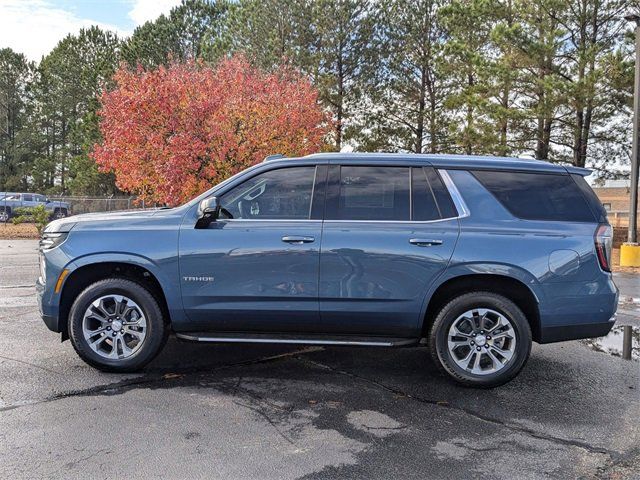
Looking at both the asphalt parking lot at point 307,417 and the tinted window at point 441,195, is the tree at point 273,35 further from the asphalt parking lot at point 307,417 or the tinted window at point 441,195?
the asphalt parking lot at point 307,417

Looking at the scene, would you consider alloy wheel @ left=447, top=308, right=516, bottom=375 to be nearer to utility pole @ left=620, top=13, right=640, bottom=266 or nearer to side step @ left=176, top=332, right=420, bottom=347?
side step @ left=176, top=332, right=420, bottom=347

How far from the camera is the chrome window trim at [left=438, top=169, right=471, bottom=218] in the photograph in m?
4.45

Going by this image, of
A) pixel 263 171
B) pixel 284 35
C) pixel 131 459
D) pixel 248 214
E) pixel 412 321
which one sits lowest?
pixel 131 459

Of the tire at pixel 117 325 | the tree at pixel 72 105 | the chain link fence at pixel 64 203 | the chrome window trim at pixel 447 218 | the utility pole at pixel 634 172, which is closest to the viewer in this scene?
the chrome window trim at pixel 447 218

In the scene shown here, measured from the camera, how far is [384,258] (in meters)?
4.35

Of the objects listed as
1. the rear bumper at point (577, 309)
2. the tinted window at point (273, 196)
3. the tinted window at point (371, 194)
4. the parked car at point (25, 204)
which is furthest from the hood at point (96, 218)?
the parked car at point (25, 204)

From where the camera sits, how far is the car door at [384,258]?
14.3ft

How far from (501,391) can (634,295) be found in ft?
22.8

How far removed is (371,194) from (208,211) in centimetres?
138

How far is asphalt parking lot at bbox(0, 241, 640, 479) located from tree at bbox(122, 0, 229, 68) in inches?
1177

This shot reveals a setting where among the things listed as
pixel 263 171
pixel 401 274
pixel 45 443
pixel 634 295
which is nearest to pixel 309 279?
pixel 401 274

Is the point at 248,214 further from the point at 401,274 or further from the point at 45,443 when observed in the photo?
the point at 45,443

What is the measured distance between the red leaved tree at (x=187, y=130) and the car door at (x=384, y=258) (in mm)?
12858

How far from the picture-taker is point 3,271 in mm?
11273
